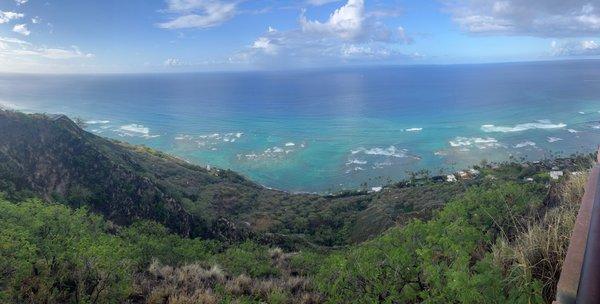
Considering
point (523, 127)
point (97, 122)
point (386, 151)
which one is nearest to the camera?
point (386, 151)

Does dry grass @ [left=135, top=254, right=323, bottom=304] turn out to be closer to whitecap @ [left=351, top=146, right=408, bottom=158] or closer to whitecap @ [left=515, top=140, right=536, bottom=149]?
whitecap @ [left=351, top=146, right=408, bottom=158]

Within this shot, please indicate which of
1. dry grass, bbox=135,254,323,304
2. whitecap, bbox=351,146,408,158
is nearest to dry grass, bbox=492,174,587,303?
dry grass, bbox=135,254,323,304

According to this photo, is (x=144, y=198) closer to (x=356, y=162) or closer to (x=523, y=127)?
(x=356, y=162)

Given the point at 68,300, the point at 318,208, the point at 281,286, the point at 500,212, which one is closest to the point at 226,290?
the point at 281,286

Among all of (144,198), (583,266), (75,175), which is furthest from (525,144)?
(583,266)

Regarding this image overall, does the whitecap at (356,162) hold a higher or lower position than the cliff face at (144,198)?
lower

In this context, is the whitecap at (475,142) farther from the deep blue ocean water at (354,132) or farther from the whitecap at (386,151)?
the whitecap at (386,151)

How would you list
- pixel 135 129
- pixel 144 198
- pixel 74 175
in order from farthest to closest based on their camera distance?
pixel 135 129, pixel 74 175, pixel 144 198

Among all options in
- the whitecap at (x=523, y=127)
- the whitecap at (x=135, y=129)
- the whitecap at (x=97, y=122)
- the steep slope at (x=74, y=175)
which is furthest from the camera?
the whitecap at (x=97, y=122)

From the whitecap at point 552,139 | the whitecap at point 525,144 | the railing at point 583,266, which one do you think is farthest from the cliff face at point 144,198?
the whitecap at point 552,139
